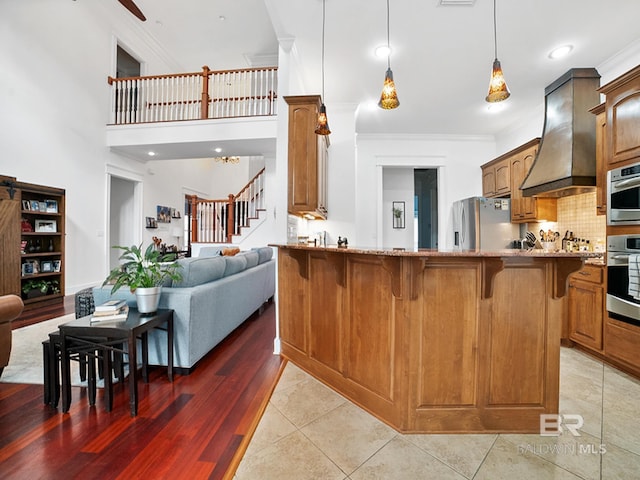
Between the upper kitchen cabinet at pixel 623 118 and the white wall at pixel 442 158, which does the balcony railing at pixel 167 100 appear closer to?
the white wall at pixel 442 158

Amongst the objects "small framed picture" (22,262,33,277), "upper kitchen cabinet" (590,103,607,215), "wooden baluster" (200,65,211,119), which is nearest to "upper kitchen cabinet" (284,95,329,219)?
"upper kitchen cabinet" (590,103,607,215)

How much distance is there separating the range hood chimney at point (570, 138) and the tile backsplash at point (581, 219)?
0.99ft

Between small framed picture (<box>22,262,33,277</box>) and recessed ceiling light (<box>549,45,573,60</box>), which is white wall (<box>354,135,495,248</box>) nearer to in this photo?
recessed ceiling light (<box>549,45,573,60</box>)

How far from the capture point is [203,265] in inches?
99.0

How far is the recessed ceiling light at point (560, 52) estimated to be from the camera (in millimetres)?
3209

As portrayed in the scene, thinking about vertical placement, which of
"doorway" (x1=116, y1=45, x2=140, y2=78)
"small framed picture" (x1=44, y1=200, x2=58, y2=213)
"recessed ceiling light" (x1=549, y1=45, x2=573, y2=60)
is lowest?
"small framed picture" (x1=44, y1=200, x2=58, y2=213)

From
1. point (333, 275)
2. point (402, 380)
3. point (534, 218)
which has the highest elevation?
point (534, 218)

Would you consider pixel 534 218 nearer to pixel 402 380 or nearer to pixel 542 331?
pixel 542 331

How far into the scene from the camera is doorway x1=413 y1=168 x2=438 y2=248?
6957 millimetres

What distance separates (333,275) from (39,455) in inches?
73.6

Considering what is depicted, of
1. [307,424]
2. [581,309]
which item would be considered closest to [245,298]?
→ [307,424]

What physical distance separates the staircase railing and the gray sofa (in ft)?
12.3

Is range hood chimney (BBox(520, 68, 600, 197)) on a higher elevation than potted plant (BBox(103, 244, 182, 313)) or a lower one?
higher

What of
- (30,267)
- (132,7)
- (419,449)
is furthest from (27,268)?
(419,449)
